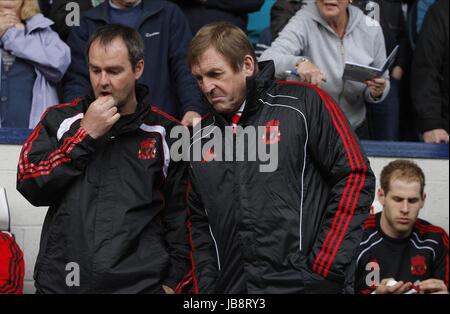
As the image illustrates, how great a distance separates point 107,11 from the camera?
471 centimetres

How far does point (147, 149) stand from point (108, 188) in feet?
0.81

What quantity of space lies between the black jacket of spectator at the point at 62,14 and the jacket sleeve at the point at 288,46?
1.17m

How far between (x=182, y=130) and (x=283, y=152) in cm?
54

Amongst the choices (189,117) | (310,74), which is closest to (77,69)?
(189,117)

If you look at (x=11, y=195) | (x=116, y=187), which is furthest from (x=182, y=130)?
(x=11, y=195)

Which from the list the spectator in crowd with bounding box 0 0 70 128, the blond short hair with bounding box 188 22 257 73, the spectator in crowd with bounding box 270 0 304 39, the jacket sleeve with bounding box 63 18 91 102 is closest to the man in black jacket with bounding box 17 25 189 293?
the blond short hair with bounding box 188 22 257 73

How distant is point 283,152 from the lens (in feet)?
10.8

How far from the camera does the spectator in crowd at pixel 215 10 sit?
5.06 metres

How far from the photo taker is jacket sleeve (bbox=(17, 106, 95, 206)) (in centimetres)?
325

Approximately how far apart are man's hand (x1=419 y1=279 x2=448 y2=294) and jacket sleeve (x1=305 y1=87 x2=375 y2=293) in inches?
50.5

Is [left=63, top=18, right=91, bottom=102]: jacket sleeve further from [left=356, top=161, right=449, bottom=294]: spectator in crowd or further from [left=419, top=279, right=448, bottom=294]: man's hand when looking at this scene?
[left=419, top=279, right=448, bottom=294]: man's hand

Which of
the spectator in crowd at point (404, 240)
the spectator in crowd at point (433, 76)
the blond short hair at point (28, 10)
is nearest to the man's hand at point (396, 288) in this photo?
the spectator in crowd at point (404, 240)

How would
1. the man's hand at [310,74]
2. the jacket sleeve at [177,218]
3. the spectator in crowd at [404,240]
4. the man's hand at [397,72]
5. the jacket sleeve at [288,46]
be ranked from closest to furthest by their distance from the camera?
the jacket sleeve at [177,218]
the man's hand at [310,74]
the jacket sleeve at [288,46]
the spectator in crowd at [404,240]
the man's hand at [397,72]

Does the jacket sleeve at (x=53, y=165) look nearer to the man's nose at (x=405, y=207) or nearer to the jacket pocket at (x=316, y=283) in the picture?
the jacket pocket at (x=316, y=283)
